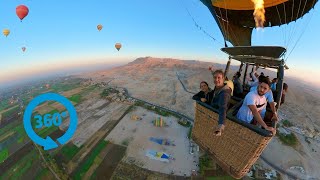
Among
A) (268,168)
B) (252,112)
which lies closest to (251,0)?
(252,112)

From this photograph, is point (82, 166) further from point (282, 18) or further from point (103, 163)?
point (282, 18)

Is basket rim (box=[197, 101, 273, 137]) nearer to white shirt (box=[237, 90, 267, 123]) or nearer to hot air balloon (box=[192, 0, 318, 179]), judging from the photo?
hot air balloon (box=[192, 0, 318, 179])

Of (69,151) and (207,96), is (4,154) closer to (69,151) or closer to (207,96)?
(69,151)

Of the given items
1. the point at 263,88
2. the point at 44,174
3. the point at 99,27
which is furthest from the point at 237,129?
the point at 99,27

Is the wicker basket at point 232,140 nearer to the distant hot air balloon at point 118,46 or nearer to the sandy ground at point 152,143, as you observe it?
the sandy ground at point 152,143

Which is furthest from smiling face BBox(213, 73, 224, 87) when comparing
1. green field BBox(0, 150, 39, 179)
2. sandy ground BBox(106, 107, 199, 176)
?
green field BBox(0, 150, 39, 179)
